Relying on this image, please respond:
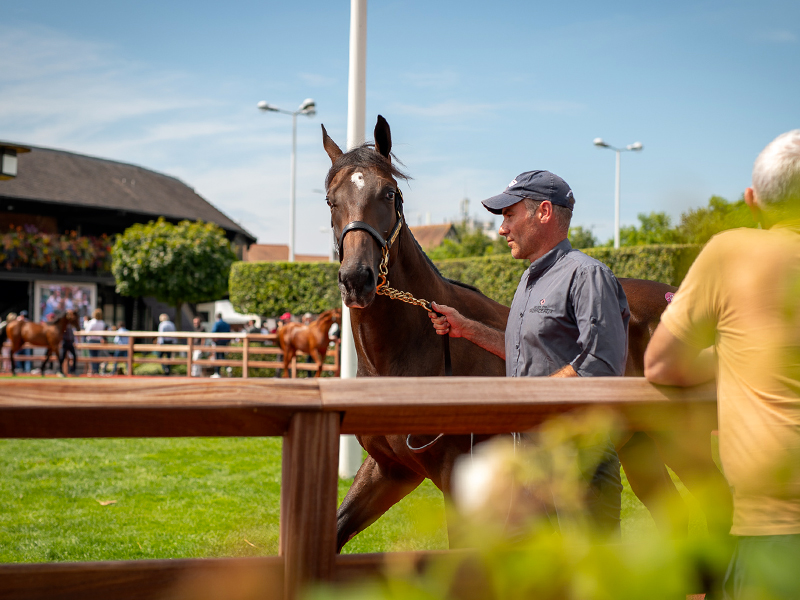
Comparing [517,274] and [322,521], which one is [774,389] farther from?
[517,274]

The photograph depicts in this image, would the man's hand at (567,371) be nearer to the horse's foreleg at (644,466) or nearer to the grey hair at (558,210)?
the grey hair at (558,210)

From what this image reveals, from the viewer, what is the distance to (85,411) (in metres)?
1.17

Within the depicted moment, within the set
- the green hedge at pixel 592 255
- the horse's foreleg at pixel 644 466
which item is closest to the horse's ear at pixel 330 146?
the horse's foreleg at pixel 644 466

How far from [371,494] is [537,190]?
1582 mm

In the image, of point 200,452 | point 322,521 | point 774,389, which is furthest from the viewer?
point 200,452

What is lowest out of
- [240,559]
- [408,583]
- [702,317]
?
[240,559]

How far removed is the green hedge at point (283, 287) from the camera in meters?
24.9

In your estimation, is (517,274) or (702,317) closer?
(702,317)

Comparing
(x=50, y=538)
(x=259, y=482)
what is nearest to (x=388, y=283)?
(x=50, y=538)

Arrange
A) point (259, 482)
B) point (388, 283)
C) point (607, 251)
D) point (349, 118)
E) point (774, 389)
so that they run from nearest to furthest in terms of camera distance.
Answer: point (774, 389)
point (388, 283)
point (349, 118)
point (259, 482)
point (607, 251)

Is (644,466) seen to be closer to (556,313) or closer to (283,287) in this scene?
(556,313)

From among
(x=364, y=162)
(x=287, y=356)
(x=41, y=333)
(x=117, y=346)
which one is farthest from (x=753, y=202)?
(x=41, y=333)

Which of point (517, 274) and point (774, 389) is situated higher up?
point (517, 274)

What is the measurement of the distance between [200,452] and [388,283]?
23.0ft
